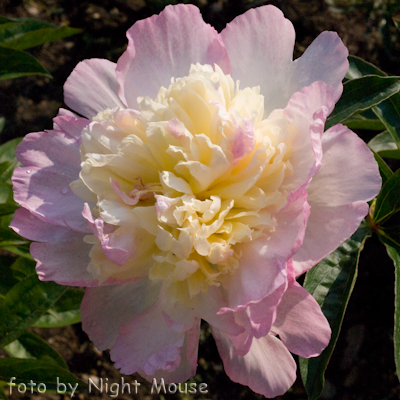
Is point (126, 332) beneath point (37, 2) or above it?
beneath

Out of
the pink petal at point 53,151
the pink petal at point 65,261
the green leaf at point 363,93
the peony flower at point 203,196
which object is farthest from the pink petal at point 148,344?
the green leaf at point 363,93

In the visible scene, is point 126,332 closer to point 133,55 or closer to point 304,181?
point 304,181

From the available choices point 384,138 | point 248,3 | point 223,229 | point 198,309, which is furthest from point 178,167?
point 248,3

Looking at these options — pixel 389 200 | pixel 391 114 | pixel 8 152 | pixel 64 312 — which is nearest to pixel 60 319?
pixel 64 312

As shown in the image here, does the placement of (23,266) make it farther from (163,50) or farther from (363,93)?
(363,93)

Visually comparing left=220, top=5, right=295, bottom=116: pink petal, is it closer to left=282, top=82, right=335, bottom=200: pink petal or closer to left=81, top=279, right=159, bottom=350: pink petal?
left=282, top=82, right=335, bottom=200: pink petal

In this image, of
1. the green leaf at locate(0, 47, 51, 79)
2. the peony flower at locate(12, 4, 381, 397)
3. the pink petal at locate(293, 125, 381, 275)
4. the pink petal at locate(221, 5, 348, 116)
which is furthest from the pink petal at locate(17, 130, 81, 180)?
the green leaf at locate(0, 47, 51, 79)

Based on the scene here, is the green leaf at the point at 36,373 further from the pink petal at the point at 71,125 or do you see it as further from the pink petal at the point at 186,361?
the pink petal at the point at 71,125
